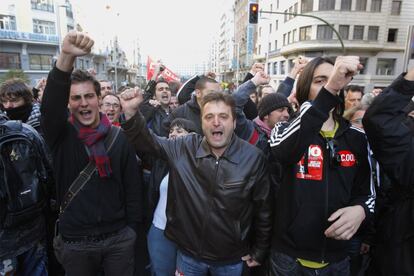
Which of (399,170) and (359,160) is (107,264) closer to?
(359,160)

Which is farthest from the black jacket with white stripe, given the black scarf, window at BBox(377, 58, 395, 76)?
window at BBox(377, 58, 395, 76)

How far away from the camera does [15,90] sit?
307cm

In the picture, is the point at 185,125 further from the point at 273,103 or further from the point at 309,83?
the point at 309,83

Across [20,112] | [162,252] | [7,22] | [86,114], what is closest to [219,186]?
[162,252]

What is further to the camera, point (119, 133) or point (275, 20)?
point (275, 20)

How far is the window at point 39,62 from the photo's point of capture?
123 ft

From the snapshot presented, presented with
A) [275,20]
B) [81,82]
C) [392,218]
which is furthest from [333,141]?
[275,20]

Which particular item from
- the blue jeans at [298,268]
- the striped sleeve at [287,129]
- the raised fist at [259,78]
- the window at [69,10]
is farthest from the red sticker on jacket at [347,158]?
the window at [69,10]

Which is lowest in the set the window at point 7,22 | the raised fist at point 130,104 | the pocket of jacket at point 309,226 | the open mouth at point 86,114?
the pocket of jacket at point 309,226

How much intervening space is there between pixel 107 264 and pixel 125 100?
1427 millimetres

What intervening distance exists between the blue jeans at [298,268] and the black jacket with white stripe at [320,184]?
0.06 meters

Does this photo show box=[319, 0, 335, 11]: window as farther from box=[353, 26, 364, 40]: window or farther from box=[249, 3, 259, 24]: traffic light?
box=[249, 3, 259, 24]: traffic light

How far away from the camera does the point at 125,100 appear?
2271mm

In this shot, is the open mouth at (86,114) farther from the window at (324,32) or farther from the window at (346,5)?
the window at (346,5)
